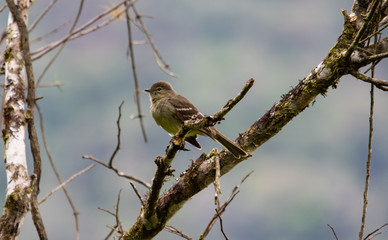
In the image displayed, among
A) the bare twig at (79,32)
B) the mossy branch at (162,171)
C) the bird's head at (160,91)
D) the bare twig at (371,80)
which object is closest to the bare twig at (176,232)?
the mossy branch at (162,171)

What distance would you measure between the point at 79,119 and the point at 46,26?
33.8 m

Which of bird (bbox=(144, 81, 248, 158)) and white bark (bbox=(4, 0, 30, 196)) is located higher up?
bird (bbox=(144, 81, 248, 158))

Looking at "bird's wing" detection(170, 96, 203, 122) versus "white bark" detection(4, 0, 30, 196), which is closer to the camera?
"white bark" detection(4, 0, 30, 196)

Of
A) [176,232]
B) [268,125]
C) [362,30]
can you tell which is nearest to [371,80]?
[362,30]

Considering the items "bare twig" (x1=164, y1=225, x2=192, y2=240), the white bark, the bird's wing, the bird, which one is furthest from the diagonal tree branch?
the bird's wing

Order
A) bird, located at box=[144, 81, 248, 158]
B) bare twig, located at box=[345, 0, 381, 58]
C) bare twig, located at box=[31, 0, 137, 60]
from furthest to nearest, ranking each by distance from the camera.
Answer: bird, located at box=[144, 81, 248, 158], bare twig, located at box=[31, 0, 137, 60], bare twig, located at box=[345, 0, 381, 58]

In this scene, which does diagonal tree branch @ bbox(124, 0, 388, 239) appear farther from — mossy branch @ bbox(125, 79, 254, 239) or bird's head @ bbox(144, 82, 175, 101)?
bird's head @ bbox(144, 82, 175, 101)

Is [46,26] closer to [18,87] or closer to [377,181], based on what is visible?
[377,181]

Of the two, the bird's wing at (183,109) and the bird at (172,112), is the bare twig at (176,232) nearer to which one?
the bird at (172,112)

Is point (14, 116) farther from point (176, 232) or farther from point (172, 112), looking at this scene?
point (172, 112)

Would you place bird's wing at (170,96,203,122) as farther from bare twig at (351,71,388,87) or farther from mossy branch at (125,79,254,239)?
bare twig at (351,71,388,87)

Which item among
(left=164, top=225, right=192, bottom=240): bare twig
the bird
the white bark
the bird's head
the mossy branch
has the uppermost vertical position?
the bird's head

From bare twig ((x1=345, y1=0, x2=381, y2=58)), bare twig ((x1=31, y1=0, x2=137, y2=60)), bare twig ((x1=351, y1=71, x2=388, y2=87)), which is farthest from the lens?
bare twig ((x1=31, y1=0, x2=137, y2=60))

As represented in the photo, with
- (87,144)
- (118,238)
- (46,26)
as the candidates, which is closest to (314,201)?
(87,144)
